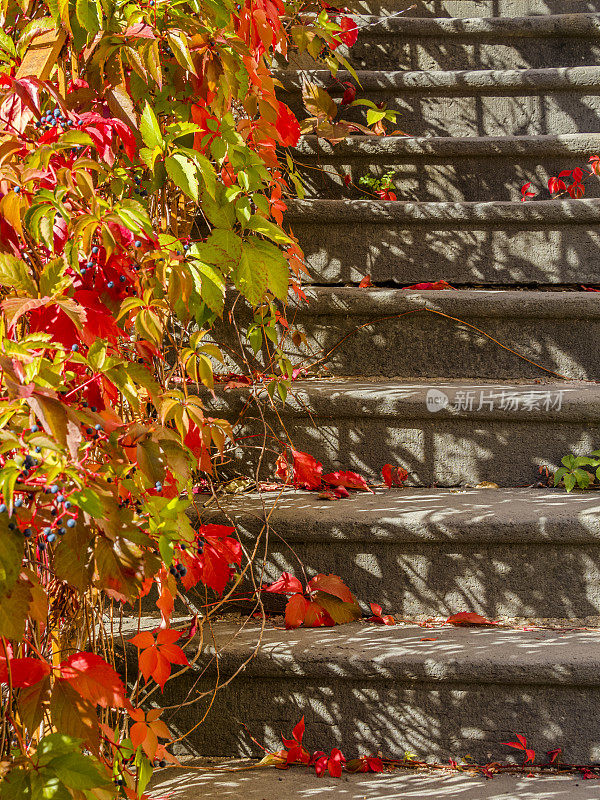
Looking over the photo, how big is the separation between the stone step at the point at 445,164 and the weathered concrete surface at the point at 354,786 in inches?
62.3

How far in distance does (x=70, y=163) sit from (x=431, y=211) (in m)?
1.29

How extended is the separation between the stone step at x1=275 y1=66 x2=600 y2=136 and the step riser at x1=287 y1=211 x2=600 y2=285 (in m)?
0.56

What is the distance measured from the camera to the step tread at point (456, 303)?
5.72 feet

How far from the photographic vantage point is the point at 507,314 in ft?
5.78

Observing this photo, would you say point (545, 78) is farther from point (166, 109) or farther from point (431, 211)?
point (166, 109)

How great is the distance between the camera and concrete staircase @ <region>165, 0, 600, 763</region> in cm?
123

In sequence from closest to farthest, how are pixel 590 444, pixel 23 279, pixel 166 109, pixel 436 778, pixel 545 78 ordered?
1. pixel 23 279
2. pixel 166 109
3. pixel 436 778
4. pixel 590 444
5. pixel 545 78

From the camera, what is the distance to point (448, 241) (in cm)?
197

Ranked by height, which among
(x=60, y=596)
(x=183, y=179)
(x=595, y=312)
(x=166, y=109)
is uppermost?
(x=166, y=109)

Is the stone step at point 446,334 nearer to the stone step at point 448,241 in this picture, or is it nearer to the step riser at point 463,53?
the stone step at point 448,241

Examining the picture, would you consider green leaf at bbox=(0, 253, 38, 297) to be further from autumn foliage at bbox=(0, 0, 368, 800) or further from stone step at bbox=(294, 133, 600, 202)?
stone step at bbox=(294, 133, 600, 202)

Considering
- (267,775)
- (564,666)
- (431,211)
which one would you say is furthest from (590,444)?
(267,775)

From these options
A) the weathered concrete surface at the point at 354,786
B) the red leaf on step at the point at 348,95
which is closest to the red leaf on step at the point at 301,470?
the weathered concrete surface at the point at 354,786

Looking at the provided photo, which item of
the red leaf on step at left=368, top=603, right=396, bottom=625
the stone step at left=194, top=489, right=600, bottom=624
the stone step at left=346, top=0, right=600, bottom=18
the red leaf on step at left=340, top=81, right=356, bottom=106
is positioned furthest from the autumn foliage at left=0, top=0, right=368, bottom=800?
the stone step at left=346, top=0, right=600, bottom=18
